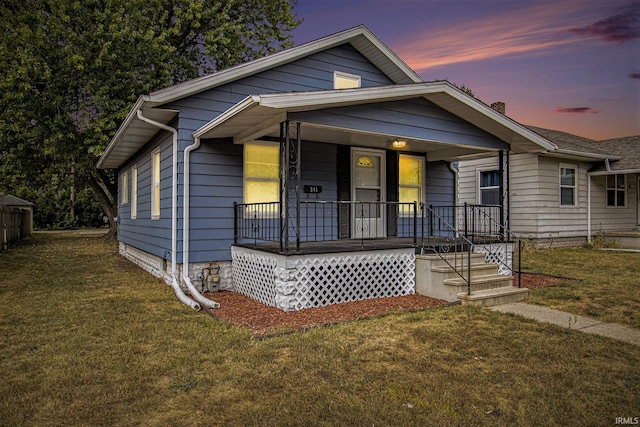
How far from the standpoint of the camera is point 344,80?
31.6 feet

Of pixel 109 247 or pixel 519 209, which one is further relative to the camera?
pixel 109 247

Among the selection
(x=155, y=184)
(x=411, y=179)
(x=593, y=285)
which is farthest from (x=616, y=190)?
(x=155, y=184)

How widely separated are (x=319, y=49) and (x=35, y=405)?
7954 millimetres

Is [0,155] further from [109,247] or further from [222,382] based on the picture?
[222,382]

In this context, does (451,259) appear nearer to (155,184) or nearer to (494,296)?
(494,296)

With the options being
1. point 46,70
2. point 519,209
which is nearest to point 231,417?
point 519,209

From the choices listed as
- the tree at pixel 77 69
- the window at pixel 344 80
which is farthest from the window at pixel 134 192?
the window at pixel 344 80

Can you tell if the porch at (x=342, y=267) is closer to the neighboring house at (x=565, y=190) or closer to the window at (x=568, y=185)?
the neighboring house at (x=565, y=190)

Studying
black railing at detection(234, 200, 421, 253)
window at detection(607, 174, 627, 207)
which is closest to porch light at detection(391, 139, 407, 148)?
black railing at detection(234, 200, 421, 253)

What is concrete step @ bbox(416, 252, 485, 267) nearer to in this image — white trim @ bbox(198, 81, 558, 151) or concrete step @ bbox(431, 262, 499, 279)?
concrete step @ bbox(431, 262, 499, 279)

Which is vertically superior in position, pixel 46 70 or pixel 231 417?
pixel 46 70

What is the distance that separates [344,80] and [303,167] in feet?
8.42

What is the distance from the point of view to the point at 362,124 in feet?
22.3

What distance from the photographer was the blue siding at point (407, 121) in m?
6.46
